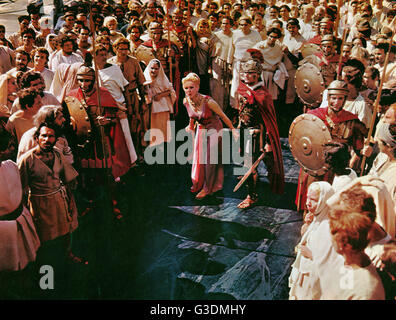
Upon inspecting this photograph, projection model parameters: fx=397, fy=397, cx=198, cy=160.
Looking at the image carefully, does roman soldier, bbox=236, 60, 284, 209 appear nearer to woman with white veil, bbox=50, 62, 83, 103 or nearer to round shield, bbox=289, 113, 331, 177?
round shield, bbox=289, 113, 331, 177

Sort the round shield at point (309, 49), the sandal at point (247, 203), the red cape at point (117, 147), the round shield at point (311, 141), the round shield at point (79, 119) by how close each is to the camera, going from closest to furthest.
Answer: the round shield at point (311, 141) → the round shield at point (79, 119) → the red cape at point (117, 147) → the sandal at point (247, 203) → the round shield at point (309, 49)

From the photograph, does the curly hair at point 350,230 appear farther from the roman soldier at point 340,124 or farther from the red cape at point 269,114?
the red cape at point 269,114

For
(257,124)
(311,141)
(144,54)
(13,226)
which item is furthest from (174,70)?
(13,226)

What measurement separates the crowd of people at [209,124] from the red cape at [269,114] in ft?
0.05

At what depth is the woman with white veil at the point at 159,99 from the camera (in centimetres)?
664

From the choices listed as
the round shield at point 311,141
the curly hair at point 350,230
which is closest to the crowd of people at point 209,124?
the curly hair at point 350,230

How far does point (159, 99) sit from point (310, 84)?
8.28ft

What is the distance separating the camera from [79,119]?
4840 millimetres

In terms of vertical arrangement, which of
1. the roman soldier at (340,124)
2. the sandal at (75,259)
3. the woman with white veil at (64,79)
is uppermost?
the woman with white veil at (64,79)

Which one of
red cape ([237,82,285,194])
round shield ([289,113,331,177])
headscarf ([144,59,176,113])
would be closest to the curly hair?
round shield ([289,113,331,177])

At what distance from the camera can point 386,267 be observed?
281 cm

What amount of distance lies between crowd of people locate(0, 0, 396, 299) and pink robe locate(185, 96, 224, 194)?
19 millimetres

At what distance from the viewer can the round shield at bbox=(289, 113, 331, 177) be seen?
434cm

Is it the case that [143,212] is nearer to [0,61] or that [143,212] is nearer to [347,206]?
[347,206]
